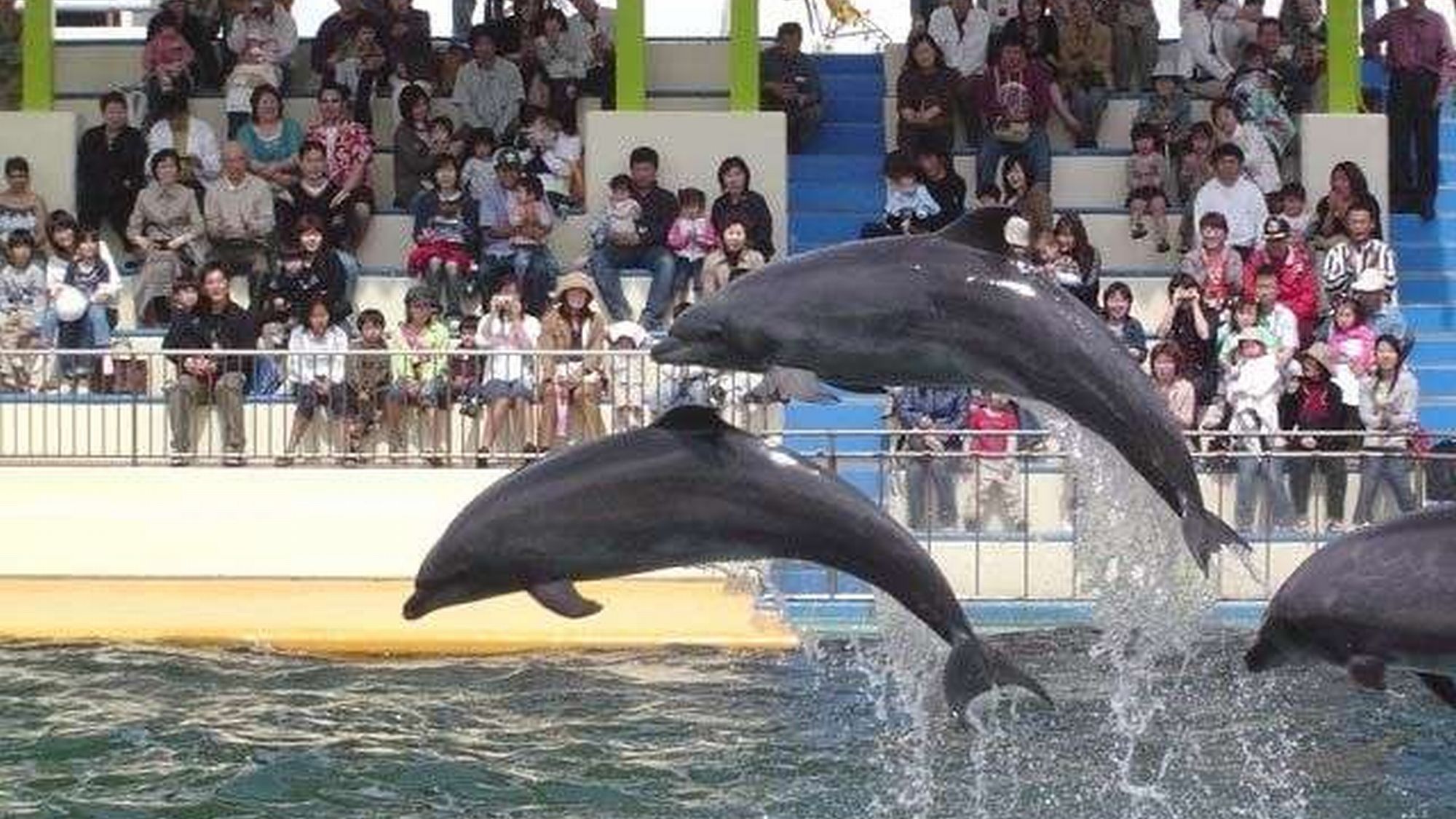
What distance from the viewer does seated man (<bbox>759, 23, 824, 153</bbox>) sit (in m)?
30.1

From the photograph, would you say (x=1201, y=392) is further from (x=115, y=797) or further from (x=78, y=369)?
(x=115, y=797)

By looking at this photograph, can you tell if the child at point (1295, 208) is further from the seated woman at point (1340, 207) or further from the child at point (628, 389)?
the child at point (628, 389)

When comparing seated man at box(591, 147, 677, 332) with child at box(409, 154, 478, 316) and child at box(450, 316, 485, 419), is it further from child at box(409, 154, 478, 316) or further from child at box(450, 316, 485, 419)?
child at box(450, 316, 485, 419)

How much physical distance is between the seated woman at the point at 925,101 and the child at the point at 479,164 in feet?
11.4

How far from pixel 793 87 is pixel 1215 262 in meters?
5.22

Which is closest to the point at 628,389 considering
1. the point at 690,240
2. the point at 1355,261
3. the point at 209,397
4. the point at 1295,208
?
the point at 209,397

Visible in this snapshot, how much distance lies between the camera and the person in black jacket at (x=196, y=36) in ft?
97.5

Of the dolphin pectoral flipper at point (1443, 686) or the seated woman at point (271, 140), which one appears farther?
the seated woman at point (271, 140)

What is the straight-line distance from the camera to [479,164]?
1083 inches

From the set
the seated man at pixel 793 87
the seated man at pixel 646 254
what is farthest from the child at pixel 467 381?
the seated man at pixel 793 87

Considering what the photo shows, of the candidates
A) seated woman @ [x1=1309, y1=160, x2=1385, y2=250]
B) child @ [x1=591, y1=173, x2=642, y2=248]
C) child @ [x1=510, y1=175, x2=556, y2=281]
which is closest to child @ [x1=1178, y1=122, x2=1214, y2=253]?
seated woman @ [x1=1309, y1=160, x2=1385, y2=250]

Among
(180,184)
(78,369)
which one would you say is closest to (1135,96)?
(180,184)

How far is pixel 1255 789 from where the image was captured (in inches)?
665

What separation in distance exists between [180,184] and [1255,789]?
1320 centimetres
